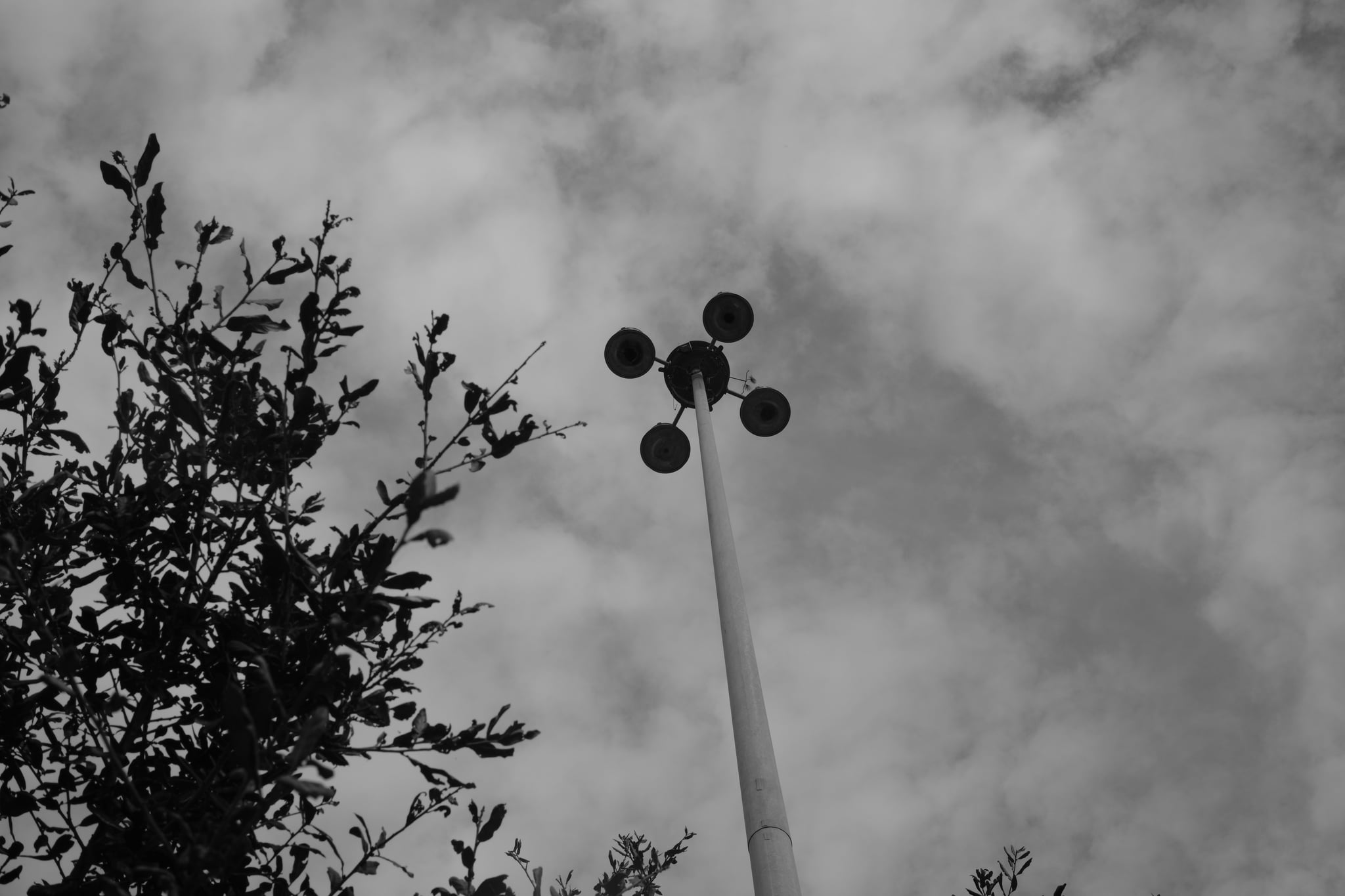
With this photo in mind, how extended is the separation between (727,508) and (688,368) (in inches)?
117

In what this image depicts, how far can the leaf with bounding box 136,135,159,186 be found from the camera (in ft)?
11.4

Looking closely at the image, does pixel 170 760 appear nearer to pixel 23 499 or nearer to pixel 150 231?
pixel 23 499

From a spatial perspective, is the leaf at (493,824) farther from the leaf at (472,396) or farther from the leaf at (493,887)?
the leaf at (472,396)

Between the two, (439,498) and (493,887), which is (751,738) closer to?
(493,887)

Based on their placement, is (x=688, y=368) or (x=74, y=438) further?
(x=688, y=368)

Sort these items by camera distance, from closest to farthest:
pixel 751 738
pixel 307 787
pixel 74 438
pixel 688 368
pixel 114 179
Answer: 1. pixel 307 787
2. pixel 114 179
3. pixel 74 438
4. pixel 751 738
5. pixel 688 368

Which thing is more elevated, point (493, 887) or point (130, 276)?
point (130, 276)

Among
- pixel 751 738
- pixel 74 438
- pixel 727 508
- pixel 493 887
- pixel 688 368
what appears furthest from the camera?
pixel 688 368

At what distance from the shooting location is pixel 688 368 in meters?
10.6

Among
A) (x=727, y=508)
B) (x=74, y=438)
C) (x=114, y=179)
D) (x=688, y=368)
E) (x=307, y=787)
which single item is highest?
(x=688, y=368)

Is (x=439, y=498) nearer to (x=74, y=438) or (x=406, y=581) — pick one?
(x=406, y=581)

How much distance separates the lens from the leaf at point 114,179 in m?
3.71

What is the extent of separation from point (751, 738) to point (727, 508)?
2439mm

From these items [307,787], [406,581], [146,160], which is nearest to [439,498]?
[307,787]
